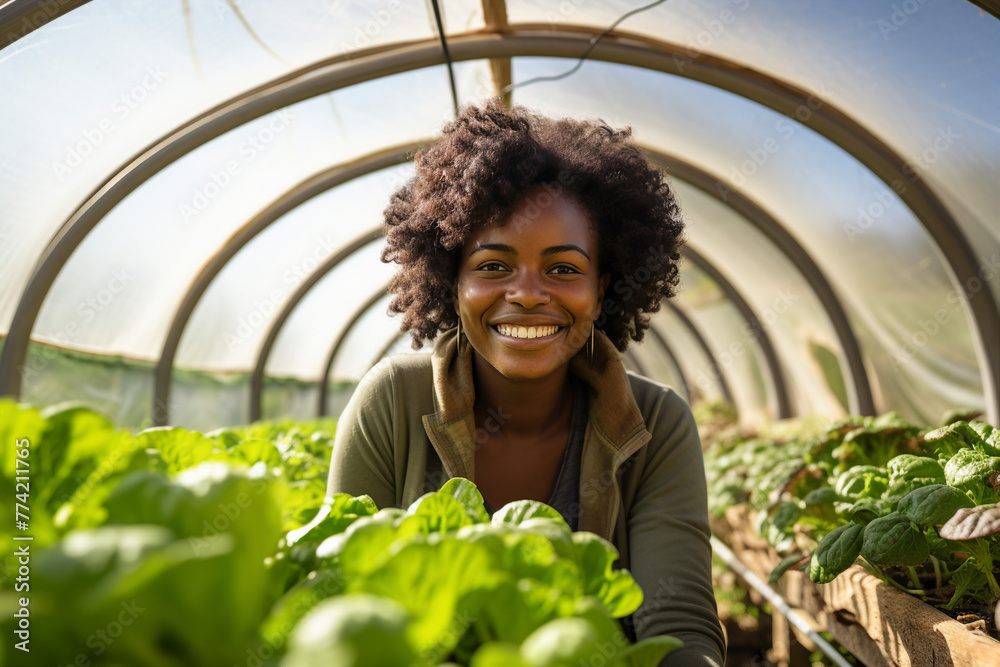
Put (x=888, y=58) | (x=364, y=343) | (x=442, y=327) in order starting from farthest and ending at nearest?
(x=364, y=343) < (x=888, y=58) < (x=442, y=327)

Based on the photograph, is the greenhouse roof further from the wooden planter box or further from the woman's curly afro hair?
the wooden planter box

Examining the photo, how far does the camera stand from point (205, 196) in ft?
16.9

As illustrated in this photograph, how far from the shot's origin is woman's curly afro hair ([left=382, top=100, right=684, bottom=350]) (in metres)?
1.93

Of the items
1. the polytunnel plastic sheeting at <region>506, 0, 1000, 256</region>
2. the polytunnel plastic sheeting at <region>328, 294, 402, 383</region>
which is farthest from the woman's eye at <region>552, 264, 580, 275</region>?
the polytunnel plastic sheeting at <region>328, 294, 402, 383</region>

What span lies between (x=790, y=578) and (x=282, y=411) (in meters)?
7.80

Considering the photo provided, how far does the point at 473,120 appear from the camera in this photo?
2121mm

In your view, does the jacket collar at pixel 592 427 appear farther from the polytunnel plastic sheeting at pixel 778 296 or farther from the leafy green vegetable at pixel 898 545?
the polytunnel plastic sheeting at pixel 778 296

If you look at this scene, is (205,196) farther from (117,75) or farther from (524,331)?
(524,331)

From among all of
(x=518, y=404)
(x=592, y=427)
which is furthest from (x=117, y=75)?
(x=592, y=427)

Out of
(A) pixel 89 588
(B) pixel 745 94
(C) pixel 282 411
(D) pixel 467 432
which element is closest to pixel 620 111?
(B) pixel 745 94

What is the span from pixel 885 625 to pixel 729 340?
7088 millimetres

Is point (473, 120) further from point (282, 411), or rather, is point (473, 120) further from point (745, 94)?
point (282, 411)

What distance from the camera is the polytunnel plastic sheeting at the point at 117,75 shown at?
10.6ft

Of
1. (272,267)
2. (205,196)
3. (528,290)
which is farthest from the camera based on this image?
(272,267)
